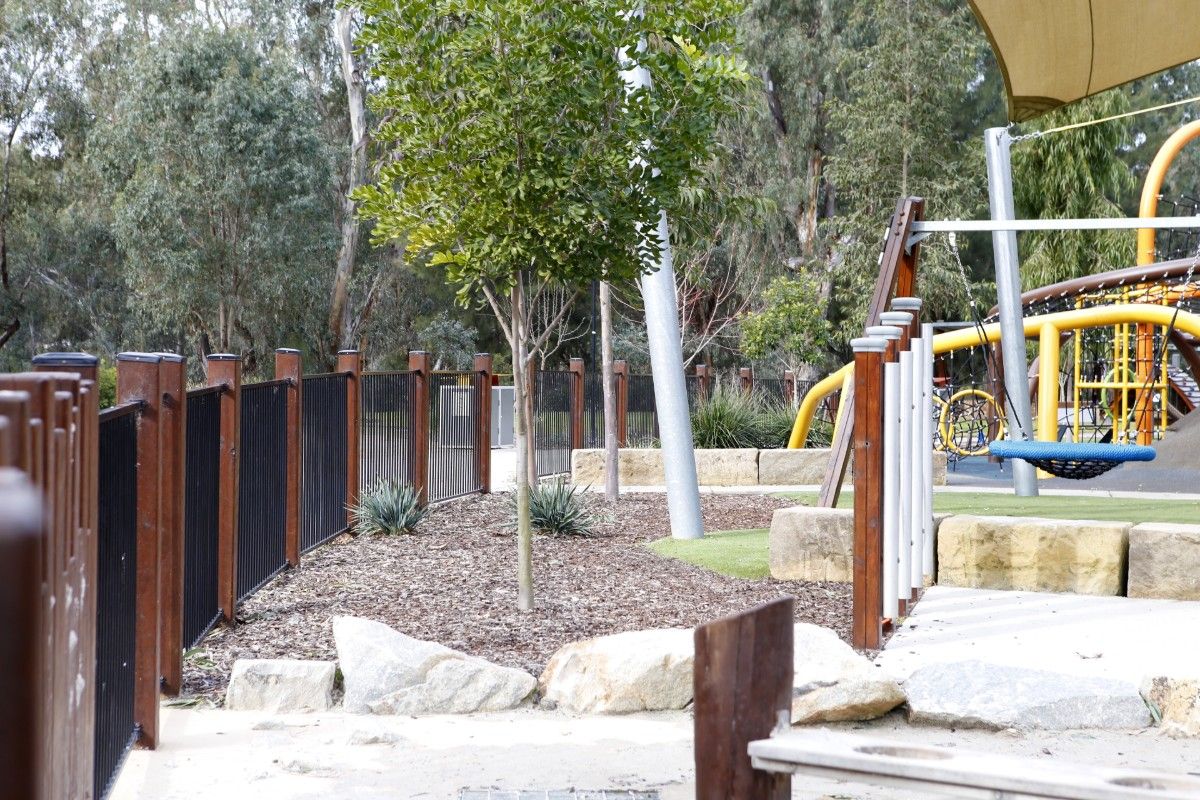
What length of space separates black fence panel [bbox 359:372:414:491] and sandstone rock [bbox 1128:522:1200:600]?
6180 millimetres

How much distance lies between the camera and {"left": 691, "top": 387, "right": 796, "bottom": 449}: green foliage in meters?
18.2

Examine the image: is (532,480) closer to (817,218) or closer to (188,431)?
(188,431)

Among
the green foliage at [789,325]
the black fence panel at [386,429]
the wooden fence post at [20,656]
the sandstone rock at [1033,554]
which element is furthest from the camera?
the green foliage at [789,325]

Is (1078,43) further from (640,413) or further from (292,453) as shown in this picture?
(640,413)

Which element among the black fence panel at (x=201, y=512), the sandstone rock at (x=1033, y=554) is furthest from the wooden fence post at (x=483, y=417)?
the black fence panel at (x=201, y=512)

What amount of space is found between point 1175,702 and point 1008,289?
7.26 m

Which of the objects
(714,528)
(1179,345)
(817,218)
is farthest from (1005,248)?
(817,218)

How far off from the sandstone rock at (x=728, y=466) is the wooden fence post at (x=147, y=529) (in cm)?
1160

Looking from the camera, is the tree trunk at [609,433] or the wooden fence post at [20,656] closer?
the wooden fence post at [20,656]

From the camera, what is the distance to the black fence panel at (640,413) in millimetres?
19219

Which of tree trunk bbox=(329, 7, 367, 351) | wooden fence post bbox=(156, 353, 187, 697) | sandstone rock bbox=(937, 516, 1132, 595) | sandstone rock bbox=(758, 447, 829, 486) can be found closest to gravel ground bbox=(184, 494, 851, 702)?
wooden fence post bbox=(156, 353, 187, 697)

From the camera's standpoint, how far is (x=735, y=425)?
18.4m

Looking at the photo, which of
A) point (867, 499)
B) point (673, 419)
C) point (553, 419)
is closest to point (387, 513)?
point (673, 419)

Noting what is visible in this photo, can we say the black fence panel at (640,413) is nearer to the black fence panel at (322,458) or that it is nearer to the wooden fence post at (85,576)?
the black fence panel at (322,458)
